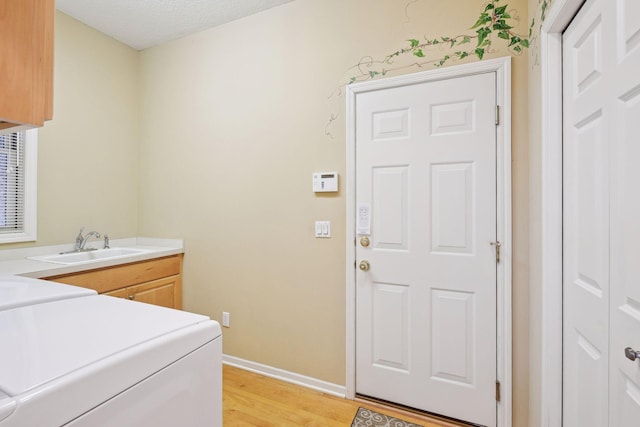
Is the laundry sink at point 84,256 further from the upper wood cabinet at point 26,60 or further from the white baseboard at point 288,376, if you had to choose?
the upper wood cabinet at point 26,60

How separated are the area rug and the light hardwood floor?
0.03 metres

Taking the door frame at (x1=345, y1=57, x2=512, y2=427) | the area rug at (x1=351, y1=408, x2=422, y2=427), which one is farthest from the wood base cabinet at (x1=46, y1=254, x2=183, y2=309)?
the door frame at (x1=345, y1=57, x2=512, y2=427)

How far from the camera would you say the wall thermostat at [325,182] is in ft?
6.65

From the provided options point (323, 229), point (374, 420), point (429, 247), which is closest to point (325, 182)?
point (323, 229)

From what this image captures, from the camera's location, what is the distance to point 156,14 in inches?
92.4

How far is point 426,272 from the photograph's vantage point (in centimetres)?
182

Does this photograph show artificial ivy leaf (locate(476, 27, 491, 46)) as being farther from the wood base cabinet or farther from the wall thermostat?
the wood base cabinet

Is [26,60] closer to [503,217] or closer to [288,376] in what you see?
[503,217]

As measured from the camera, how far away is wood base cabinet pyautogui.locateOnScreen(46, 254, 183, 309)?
77.5 inches

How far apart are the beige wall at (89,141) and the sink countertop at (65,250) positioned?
0.23 ft

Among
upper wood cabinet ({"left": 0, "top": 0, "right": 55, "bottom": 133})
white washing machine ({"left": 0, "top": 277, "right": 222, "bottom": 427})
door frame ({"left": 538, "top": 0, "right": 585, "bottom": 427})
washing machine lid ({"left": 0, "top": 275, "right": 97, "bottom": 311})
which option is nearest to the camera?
white washing machine ({"left": 0, "top": 277, "right": 222, "bottom": 427})

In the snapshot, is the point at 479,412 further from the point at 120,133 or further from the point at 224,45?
the point at 120,133

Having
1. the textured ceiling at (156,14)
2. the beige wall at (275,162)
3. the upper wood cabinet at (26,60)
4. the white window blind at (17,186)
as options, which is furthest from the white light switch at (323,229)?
the white window blind at (17,186)

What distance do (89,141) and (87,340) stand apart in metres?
2.54
